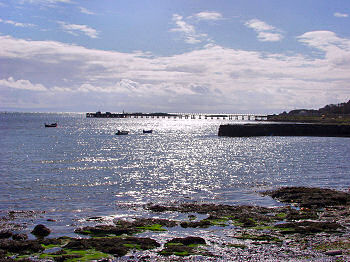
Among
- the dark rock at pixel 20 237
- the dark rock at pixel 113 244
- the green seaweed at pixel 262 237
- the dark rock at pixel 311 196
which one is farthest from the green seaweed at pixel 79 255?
the dark rock at pixel 311 196

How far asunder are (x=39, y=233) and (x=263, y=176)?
26749 mm

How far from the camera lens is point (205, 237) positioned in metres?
19.2

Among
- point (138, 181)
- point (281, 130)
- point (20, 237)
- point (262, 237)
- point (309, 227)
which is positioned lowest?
point (138, 181)

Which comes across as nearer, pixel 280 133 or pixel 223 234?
pixel 223 234

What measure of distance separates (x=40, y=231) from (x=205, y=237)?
307 inches

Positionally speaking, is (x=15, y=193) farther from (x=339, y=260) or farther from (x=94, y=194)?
(x=339, y=260)

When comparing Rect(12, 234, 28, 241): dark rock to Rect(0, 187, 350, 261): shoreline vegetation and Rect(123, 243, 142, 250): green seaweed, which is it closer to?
Rect(0, 187, 350, 261): shoreline vegetation

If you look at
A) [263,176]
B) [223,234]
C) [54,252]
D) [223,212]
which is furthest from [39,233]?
[263,176]

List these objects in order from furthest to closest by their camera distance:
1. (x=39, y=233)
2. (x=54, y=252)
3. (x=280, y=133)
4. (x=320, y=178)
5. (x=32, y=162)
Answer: (x=280, y=133)
(x=32, y=162)
(x=320, y=178)
(x=39, y=233)
(x=54, y=252)

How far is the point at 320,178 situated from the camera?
129ft

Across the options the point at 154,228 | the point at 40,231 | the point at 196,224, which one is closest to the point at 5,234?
the point at 40,231

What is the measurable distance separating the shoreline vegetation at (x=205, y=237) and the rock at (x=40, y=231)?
0.05 metres

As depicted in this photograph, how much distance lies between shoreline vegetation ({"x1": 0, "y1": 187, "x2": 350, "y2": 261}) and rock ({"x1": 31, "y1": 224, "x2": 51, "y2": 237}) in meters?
0.05

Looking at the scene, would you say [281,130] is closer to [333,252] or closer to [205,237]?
[205,237]
